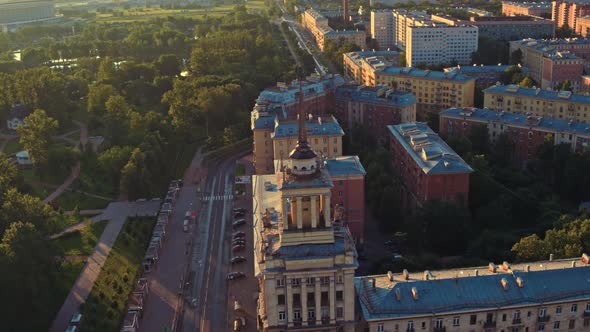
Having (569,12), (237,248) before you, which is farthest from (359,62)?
(569,12)

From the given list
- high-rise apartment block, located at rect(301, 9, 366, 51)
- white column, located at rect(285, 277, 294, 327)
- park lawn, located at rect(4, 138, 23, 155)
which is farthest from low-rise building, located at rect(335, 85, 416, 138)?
high-rise apartment block, located at rect(301, 9, 366, 51)

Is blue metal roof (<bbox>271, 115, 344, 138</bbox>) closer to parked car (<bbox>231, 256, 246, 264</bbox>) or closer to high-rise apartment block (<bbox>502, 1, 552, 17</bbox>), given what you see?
parked car (<bbox>231, 256, 246, 264</bbox>)

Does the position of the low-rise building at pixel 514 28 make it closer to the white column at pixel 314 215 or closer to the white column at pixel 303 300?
the white column at pixel 314 215

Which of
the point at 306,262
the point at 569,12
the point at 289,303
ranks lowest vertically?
the point at 289,303

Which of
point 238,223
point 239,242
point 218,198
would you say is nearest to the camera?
point 239,242

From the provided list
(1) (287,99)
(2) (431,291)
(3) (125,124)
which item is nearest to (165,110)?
(3) (125,124)

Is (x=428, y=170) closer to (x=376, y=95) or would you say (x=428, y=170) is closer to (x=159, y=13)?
(x=376, y=95)
